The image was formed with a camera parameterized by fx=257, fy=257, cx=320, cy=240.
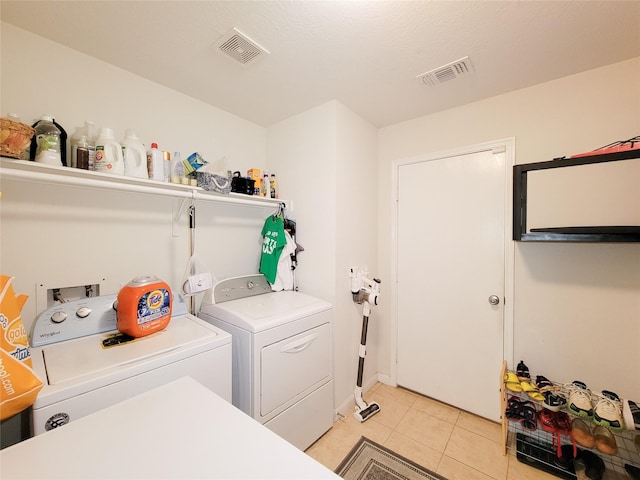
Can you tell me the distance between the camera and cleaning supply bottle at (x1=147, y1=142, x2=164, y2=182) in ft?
5.17

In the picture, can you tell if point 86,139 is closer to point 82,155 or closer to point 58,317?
point 82,155

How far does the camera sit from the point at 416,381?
2383 mm

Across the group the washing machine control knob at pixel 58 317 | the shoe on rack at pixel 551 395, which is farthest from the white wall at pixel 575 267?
the washing machine control knob at pixel 58 317

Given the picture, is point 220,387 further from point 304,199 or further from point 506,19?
point 506,19

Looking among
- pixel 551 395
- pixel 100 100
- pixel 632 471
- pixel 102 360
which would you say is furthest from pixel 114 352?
pixel 632 471

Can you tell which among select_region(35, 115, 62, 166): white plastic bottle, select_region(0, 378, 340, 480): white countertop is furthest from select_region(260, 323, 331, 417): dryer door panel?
select_region(35, 115, 62, 166): white plastic bottle

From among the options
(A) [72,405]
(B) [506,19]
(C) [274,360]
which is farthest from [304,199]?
(A) [72,405]

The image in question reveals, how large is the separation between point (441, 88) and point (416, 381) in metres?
2.48

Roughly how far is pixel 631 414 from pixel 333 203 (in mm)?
2092

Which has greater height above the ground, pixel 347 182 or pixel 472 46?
pixel 472 46

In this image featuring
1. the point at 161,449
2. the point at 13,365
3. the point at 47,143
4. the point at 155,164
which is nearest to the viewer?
the point at 161,449

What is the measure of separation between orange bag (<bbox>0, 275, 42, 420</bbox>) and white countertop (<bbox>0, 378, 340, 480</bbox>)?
175 millimetres

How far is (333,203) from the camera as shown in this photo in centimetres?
205

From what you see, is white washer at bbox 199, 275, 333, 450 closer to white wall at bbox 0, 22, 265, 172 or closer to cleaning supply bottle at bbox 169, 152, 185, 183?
cleaning supply bottle at bbox 169, 152, 185, 183
